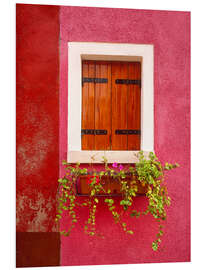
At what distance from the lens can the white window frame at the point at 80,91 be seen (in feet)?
8.20

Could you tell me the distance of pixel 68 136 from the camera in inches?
99.2

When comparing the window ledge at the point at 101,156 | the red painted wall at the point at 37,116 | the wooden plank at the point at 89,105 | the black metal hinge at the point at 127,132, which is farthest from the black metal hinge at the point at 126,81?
the window ledge at the point at 101,156

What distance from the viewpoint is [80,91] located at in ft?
8.32

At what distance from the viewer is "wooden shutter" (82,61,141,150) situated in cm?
265

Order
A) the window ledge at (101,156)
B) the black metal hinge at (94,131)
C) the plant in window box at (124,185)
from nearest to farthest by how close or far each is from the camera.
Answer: the plant in window box at (124,185)
the window ledge at (101,156)
the black metal hinge at (94,131)

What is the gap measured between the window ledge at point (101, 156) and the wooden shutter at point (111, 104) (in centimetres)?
16

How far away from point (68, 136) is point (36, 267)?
4.50 ft

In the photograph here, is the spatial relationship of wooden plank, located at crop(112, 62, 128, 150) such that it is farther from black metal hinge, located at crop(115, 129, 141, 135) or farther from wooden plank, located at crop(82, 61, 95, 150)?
wooden plank, located at crop(82, 61, 95, 150)

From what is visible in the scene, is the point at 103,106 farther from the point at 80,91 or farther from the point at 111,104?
the point at 80,91

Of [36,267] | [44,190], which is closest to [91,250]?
[36,267]

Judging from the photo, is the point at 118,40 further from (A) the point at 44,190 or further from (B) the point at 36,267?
(B) the point at 36,267

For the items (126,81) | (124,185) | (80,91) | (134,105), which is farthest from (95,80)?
(124,185)

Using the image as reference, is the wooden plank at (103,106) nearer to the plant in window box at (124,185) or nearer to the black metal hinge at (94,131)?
the black metal hinge at (94,131)

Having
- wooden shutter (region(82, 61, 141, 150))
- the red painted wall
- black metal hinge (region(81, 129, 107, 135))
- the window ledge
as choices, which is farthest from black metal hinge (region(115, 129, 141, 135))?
the red painted wall
